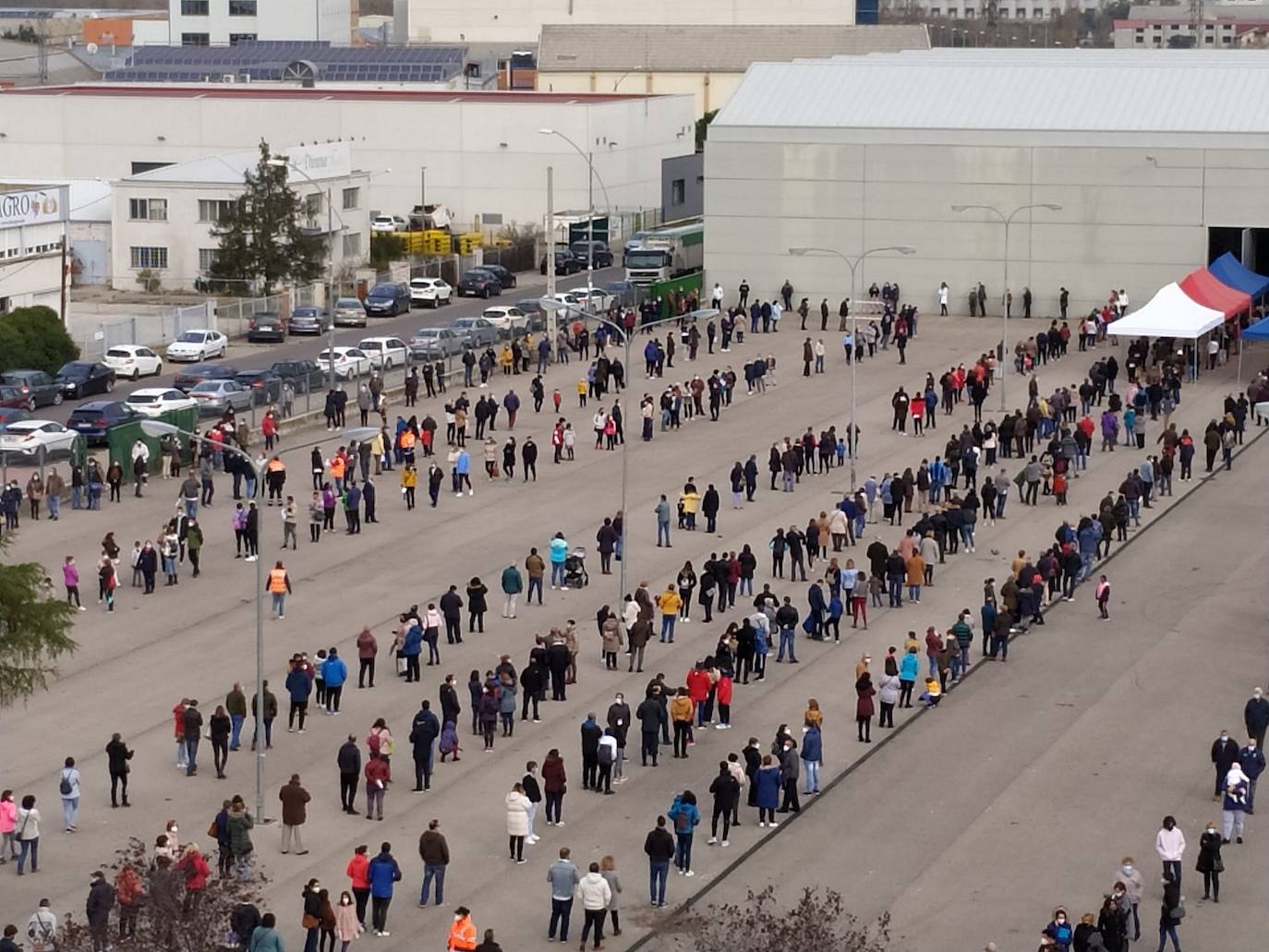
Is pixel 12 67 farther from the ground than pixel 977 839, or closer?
farther from the ground

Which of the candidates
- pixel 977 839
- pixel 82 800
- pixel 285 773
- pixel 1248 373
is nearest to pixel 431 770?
pixel 285 773

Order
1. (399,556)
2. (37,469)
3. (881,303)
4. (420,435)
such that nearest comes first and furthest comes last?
(399,556), (37,469), (420,435), (881,303)

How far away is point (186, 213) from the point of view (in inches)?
3329

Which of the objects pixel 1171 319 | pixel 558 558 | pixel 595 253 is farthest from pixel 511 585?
pixel 595 253

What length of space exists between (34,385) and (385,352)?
9.40 meters

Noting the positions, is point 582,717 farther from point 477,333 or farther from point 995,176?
point 995,176

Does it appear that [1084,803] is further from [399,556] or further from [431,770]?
[399,556]

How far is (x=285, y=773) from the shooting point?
3184cm

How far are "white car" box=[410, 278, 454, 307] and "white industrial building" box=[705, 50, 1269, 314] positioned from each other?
8.93m

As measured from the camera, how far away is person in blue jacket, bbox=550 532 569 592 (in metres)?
41.3

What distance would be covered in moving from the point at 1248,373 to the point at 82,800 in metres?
41.7

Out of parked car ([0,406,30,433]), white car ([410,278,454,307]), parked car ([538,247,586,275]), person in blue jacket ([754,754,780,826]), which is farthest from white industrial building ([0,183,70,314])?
person in blue jacket ([754,754,780,826])

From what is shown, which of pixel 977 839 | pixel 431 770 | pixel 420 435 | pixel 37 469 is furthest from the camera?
pixel 420 435

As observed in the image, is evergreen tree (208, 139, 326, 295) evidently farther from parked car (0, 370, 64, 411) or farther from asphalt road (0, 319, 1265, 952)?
asphalt road (0, 319, 1265, 952)
